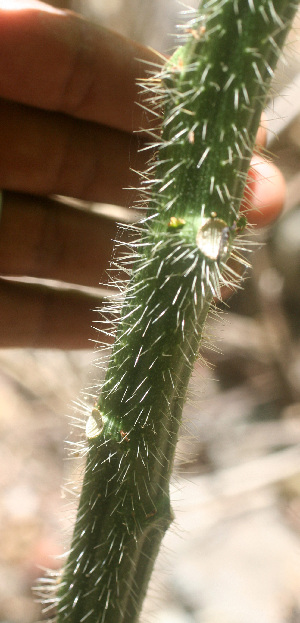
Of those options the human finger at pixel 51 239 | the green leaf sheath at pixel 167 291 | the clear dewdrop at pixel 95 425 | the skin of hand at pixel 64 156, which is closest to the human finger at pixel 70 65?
the skin of hand at pixel 64 156

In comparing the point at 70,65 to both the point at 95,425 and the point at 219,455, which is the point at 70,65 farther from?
the point at 219,455

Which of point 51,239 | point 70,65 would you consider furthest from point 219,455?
point 70,65

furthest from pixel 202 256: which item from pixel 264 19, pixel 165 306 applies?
pixel 264 19

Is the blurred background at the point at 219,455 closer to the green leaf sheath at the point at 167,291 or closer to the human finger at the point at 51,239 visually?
the green leaf sheath at the point at 167,291

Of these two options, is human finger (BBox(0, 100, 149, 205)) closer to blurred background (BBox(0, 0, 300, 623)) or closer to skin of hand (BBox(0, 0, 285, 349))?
skin of hand (BBox(0, 0, 285, 349))

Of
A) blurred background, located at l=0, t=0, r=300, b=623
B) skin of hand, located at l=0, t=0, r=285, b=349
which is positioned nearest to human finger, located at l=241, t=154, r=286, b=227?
skin of hand, located at l=0, t=0, r=285, b=349

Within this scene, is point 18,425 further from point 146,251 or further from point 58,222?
point 146,251
